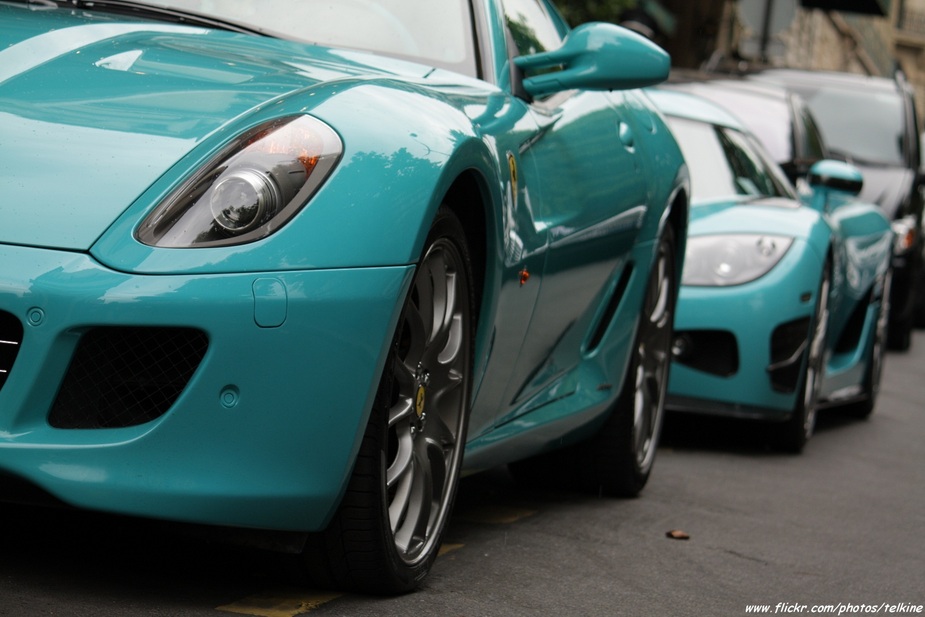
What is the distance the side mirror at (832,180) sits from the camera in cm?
822

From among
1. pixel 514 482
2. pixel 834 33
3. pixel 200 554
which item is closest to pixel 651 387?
pixel 514 482

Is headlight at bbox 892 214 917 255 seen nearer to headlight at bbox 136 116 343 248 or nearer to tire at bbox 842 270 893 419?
tire at bbox 842 270 893 419

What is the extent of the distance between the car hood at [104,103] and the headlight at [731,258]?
10.9 ft

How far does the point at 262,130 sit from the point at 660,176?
2.23 metres

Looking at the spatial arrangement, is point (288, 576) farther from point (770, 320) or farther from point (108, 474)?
point (770, 320)

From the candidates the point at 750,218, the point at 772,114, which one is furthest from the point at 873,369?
the point at 772,114

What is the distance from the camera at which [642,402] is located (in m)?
5.46

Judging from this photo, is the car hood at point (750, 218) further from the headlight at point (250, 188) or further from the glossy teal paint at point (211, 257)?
the headlight at point (250, 188)

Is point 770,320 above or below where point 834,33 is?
above

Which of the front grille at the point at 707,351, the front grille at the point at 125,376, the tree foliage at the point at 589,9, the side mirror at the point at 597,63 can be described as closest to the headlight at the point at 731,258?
the front grille at the point at 707,351

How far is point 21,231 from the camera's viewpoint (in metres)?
2.89

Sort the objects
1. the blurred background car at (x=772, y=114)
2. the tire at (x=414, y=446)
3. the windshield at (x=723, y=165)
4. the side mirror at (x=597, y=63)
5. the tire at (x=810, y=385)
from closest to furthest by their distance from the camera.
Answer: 1. the tire at (x=414, y=446)
2. the side mirror at (x=597, y=63)
3. the tire at (x=810, y=385)
4. the windshield at (x=723, y=165)
5. the blurred background car at (x=772, y=114)

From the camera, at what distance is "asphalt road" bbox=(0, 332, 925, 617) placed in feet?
10.7

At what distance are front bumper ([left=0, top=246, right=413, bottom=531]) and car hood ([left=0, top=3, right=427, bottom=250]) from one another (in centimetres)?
12
